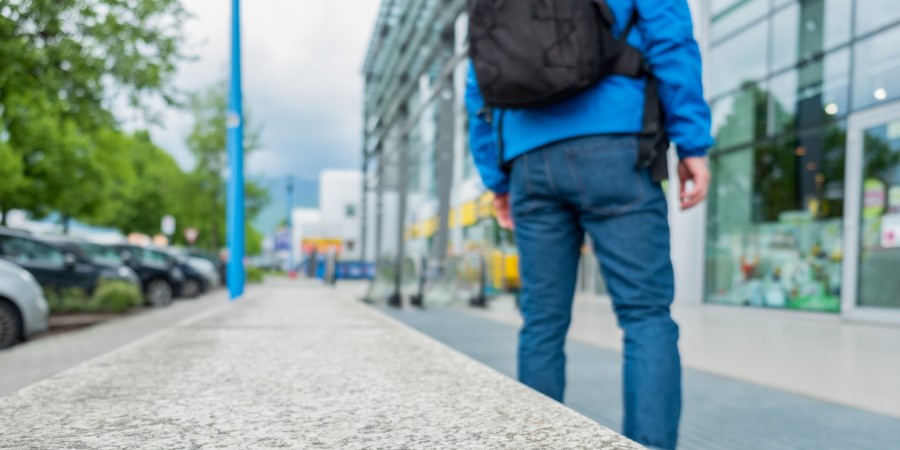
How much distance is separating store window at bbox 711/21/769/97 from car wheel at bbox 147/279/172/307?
11.9m

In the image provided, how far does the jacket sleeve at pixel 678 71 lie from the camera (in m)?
1.90

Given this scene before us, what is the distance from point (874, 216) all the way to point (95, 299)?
11.3 metres

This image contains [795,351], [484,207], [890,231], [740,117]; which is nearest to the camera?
[795,351]

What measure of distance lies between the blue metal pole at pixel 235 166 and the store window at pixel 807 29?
313 inches

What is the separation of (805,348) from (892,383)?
1.91 meters

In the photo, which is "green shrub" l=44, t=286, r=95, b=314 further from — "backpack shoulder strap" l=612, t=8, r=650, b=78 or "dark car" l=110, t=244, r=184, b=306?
"backpack shoulder strap" l=612, t=8, r=650, b=78

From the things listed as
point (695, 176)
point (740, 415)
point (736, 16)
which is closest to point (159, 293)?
point (736, 16)

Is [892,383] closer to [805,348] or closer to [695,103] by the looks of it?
[805,348]

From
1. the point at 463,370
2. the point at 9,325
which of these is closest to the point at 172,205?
the point at 9,325

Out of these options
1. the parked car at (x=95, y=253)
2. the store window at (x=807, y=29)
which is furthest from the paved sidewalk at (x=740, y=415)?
the parked car at (x=95, y=253)

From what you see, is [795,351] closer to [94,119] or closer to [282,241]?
[94,119]

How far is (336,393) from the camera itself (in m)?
1.42

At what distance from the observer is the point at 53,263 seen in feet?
36.6

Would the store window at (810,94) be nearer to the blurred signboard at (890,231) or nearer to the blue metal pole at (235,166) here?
the blurred signboard at (890,231)
